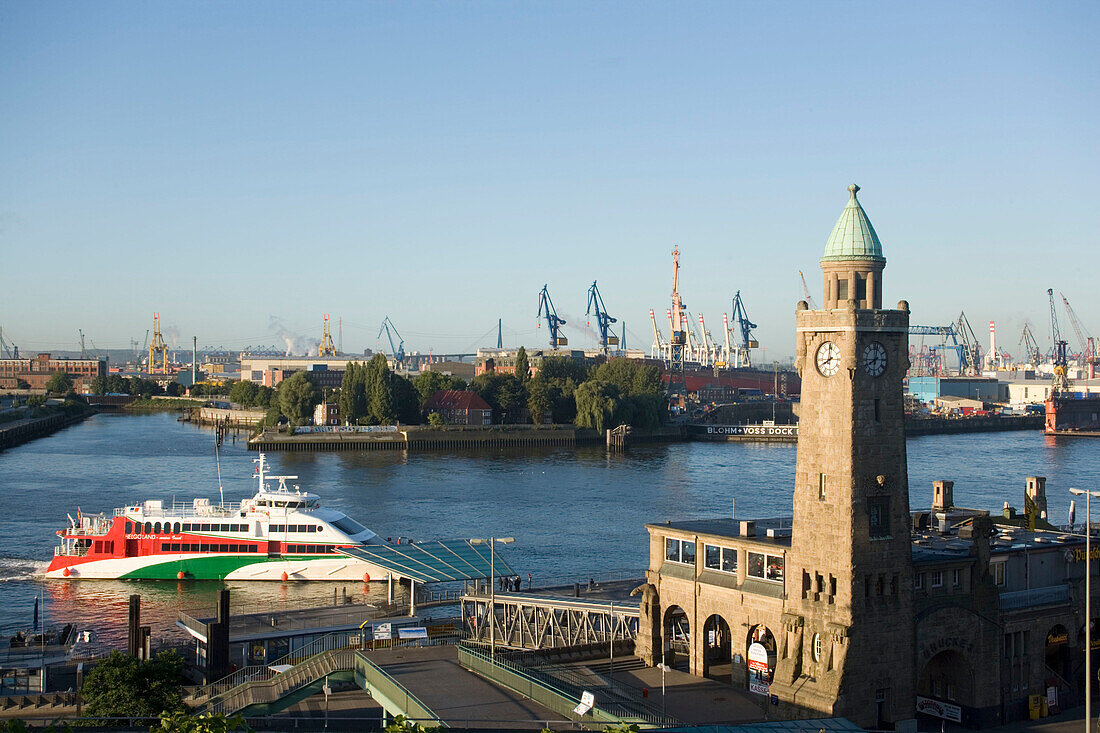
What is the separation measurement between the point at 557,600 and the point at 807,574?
682cm

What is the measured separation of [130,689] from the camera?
72.6 feet

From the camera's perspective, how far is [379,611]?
31.4m

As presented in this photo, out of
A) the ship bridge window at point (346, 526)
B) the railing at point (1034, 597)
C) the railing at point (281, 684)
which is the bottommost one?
the railing at point (281, 684)

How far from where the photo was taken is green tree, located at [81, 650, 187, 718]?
71.8ft

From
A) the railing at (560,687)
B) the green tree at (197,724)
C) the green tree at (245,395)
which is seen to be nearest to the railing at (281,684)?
the railing at (560,687)

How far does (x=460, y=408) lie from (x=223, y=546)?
69.8 meters

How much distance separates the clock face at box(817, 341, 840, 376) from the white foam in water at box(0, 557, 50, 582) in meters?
32.8

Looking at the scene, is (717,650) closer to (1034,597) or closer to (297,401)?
(1034,597)

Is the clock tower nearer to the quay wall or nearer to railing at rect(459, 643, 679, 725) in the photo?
railing at rect(459, 643, 679, 725)

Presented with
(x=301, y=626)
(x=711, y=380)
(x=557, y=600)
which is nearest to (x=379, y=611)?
(x=301, y=626)

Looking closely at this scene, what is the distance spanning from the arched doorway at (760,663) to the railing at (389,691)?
6.74 metres

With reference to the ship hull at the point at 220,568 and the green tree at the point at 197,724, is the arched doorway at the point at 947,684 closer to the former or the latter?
the green tree at the point at 197,724

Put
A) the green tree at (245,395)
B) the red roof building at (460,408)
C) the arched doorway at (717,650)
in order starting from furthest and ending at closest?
1. the green tree at (245,395)
2. the red roof building at (460,408)
3. the arched doorway at (717,650)

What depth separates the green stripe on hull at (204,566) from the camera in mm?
42594
